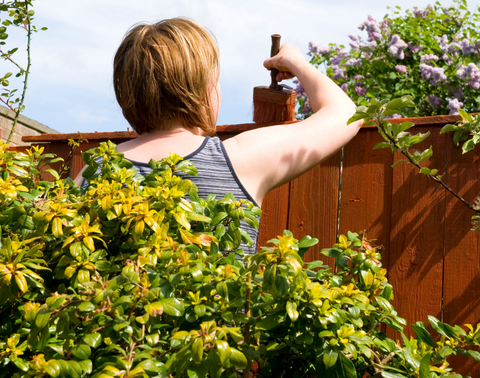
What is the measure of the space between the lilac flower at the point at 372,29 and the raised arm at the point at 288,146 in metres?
4.13

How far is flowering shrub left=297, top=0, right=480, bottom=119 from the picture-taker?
16.7 feet

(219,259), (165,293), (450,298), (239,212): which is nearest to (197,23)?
(239,212)

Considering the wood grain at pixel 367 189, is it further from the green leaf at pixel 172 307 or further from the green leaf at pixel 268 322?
the green leaf at pixel 172 307

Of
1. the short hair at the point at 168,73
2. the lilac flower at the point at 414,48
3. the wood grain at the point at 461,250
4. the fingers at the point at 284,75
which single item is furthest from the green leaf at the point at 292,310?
the lilac flower at the point at 414,48

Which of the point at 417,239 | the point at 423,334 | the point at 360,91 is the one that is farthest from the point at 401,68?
the point at 423,334

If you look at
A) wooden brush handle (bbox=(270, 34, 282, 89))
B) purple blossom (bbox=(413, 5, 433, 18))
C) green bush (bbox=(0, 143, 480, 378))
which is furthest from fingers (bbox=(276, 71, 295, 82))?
purple blossom (bbox=(413, 5, 433, 18))

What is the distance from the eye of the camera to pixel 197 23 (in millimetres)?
1887

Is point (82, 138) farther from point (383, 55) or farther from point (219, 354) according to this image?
point (383, 55)

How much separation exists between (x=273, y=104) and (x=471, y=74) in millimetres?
3126

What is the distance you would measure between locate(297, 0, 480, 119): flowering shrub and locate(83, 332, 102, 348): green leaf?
171 inches

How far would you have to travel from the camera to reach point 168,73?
175cm

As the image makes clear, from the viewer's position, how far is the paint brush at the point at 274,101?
2.36 m

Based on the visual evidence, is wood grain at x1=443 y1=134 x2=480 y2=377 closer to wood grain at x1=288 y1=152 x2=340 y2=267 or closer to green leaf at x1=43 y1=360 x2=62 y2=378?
wood grain at x1=288 y1=152 x2=340 y2=267

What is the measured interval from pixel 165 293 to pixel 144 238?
0.21 metres
